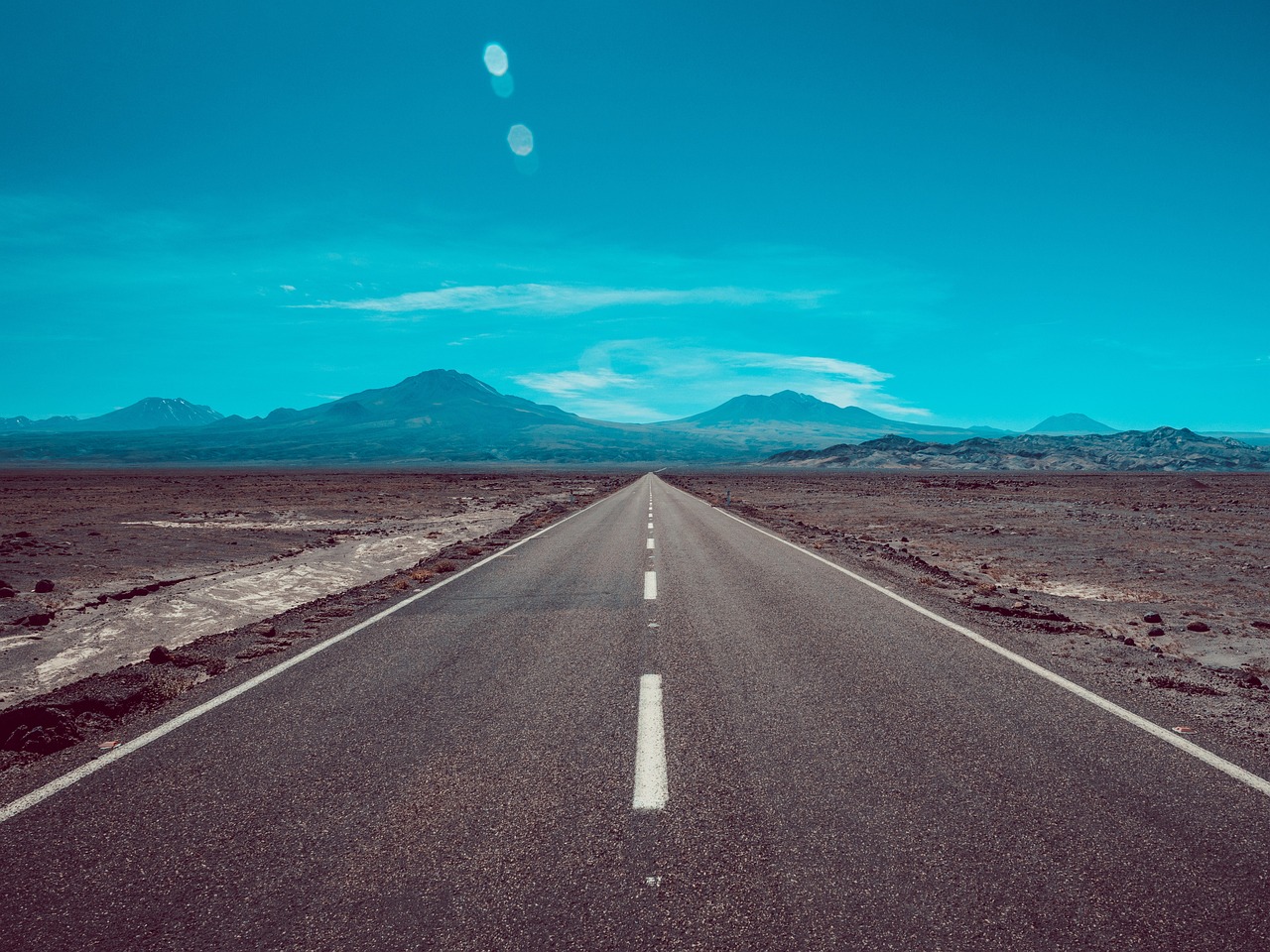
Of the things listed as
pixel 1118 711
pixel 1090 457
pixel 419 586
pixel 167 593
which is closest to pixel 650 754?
pixel 1118 711

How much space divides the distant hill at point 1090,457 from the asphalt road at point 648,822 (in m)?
153

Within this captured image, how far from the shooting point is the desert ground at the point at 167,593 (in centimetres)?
640

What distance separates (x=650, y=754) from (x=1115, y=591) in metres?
11.8

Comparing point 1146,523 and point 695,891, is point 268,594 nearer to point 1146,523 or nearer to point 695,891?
point 695,891

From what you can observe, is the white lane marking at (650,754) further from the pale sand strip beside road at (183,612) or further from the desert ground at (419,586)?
the pale sand strip beside road at (183,612)

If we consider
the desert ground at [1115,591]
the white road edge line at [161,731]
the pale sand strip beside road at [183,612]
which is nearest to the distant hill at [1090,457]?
the desert ground at [1115,591]

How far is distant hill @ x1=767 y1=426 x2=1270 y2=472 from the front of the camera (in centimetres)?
14450

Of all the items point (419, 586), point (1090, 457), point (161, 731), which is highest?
point (1090, 457)

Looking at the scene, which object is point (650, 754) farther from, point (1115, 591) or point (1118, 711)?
point (1115, 591)

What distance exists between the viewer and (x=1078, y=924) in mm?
2955

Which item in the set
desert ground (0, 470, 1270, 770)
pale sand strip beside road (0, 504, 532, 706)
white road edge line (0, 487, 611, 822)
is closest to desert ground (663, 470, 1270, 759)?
desert ground (0, 470, 1270, 770)

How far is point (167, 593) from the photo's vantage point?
1200 centimetres

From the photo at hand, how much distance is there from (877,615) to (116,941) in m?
8.44

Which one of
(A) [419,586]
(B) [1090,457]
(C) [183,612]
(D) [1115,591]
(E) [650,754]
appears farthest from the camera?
(B) [1090,457]
